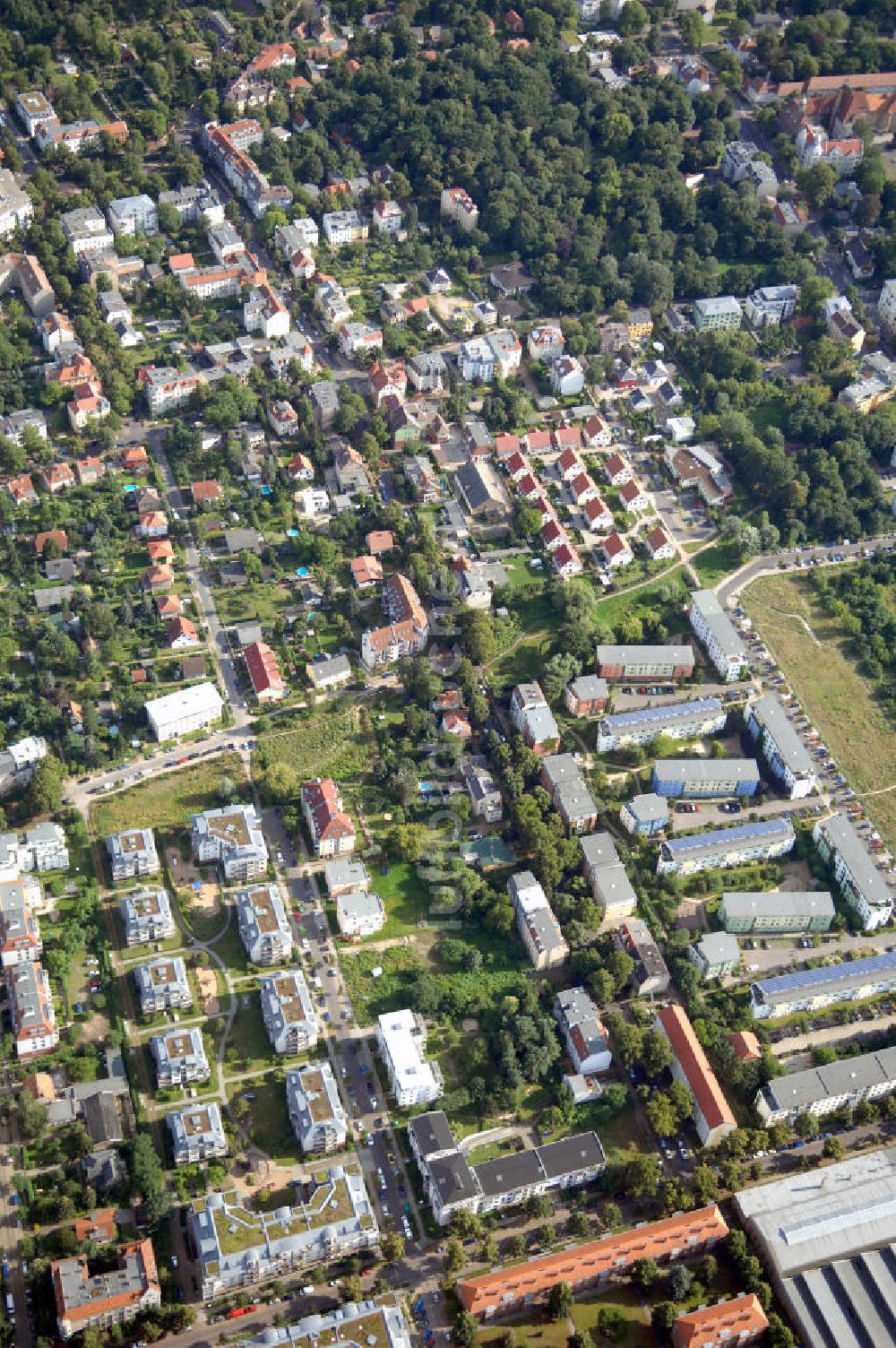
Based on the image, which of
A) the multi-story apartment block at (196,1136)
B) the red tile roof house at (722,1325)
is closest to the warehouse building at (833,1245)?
the red tile roof house at (722,1325)

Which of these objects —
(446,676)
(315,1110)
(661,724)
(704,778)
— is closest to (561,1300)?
(315,1110)

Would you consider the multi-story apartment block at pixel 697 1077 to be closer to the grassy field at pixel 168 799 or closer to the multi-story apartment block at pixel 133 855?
the grassy field at pixel 168 799

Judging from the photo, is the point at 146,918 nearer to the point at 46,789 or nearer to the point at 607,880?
the point at 46,789

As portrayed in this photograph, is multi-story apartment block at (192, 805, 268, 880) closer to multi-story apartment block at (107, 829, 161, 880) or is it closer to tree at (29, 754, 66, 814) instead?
multi-story apartment block at (107, 829, 161, 880)

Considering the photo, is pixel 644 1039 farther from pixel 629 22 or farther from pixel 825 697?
pixel 629 22

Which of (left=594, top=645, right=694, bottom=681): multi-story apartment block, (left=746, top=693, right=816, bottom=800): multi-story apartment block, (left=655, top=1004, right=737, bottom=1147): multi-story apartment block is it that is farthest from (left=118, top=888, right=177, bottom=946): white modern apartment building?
(left=746, top=693, right=816, bottom=800): multi-story apartment block
